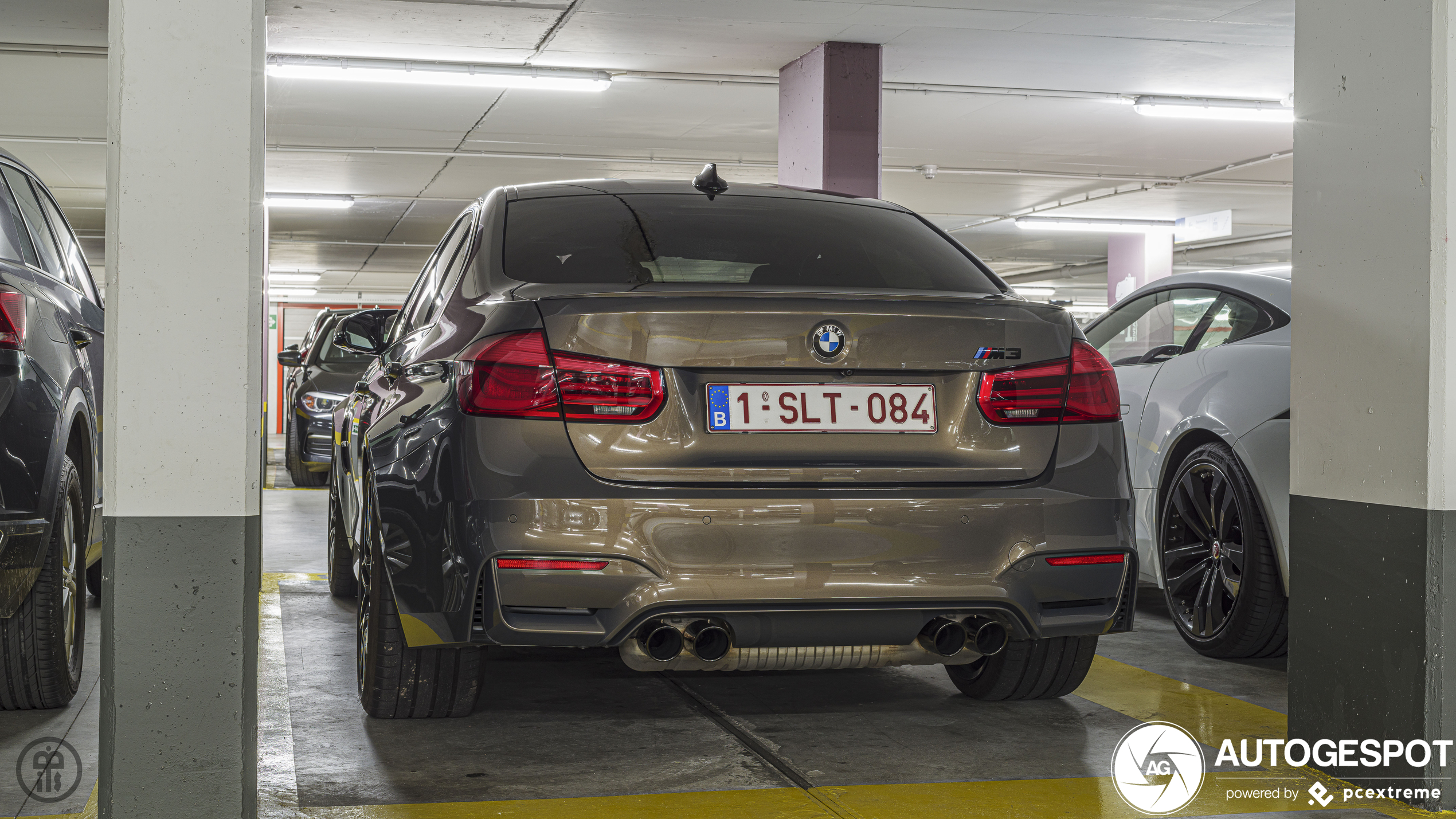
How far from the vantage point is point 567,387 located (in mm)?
2766

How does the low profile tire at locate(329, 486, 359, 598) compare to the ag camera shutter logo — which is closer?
the ag camera shutter logo

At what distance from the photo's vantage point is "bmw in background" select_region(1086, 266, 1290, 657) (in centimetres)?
429

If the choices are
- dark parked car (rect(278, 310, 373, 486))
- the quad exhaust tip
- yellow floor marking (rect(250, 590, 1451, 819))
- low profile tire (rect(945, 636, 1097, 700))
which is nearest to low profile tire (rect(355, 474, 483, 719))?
yellow floor marking (rect(250, 590, 1451, 819))

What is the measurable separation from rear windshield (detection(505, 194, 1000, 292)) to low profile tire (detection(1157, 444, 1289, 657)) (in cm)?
150

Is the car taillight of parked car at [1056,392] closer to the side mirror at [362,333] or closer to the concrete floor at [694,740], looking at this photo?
the concrete floor at [694,740]

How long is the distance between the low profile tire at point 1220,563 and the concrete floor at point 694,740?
0.40ft

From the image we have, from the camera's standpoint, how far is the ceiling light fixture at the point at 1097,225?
69.6 feet

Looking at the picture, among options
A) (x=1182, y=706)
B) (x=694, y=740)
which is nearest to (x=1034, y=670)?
(x=1182, y=706)

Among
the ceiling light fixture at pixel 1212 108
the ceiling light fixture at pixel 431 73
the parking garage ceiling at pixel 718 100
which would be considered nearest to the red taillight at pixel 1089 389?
the parking garage ceiling at pixel 718 100

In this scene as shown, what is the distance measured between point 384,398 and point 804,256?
1.19 m

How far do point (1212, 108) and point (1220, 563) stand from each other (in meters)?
9.47

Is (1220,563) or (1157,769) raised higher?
(1220,563)

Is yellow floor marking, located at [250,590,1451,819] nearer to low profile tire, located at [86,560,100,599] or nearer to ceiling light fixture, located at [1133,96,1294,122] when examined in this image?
low profile tire, located at [86,560,100,599]

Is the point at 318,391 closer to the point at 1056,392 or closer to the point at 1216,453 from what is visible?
the point at 1216,453
